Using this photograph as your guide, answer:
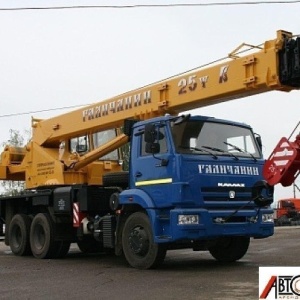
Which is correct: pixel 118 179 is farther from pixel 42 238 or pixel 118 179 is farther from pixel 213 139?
pixel 42 238

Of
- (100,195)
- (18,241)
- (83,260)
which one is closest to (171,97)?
(100,195)

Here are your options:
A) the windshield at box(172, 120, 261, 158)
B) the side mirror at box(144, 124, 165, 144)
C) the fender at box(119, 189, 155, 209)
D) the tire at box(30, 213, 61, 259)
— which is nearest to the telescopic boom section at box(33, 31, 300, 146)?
the windshield at box(172, 120, 261, 158)

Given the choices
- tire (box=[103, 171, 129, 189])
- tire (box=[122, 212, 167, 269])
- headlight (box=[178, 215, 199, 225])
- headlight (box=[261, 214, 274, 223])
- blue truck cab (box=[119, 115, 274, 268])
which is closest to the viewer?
headlight (box=[178, 215, 199, 225])

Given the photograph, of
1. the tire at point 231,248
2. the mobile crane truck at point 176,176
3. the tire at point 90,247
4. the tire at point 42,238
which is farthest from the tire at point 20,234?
the tire at point 231,248

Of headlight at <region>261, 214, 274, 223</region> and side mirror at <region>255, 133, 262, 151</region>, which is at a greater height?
side mirror at <region>255, 133, 262, 151</region>

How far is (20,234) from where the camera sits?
48.2 ft

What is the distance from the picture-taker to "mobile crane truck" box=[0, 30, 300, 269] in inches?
391

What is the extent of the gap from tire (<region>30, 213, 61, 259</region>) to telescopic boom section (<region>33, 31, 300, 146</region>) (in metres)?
2.13

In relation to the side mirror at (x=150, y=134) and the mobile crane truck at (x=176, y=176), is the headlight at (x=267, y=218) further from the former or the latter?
the side mirror at (x=150, y=134)

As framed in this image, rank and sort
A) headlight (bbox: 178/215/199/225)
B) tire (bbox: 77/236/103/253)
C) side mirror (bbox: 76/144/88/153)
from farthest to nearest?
1. tire (bbox: 77/236/103/253)
2. side mirror (bbox: 76/144/88/153)
3. headlight (bbox: 178/215/199/225)

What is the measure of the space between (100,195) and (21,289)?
3986mm
